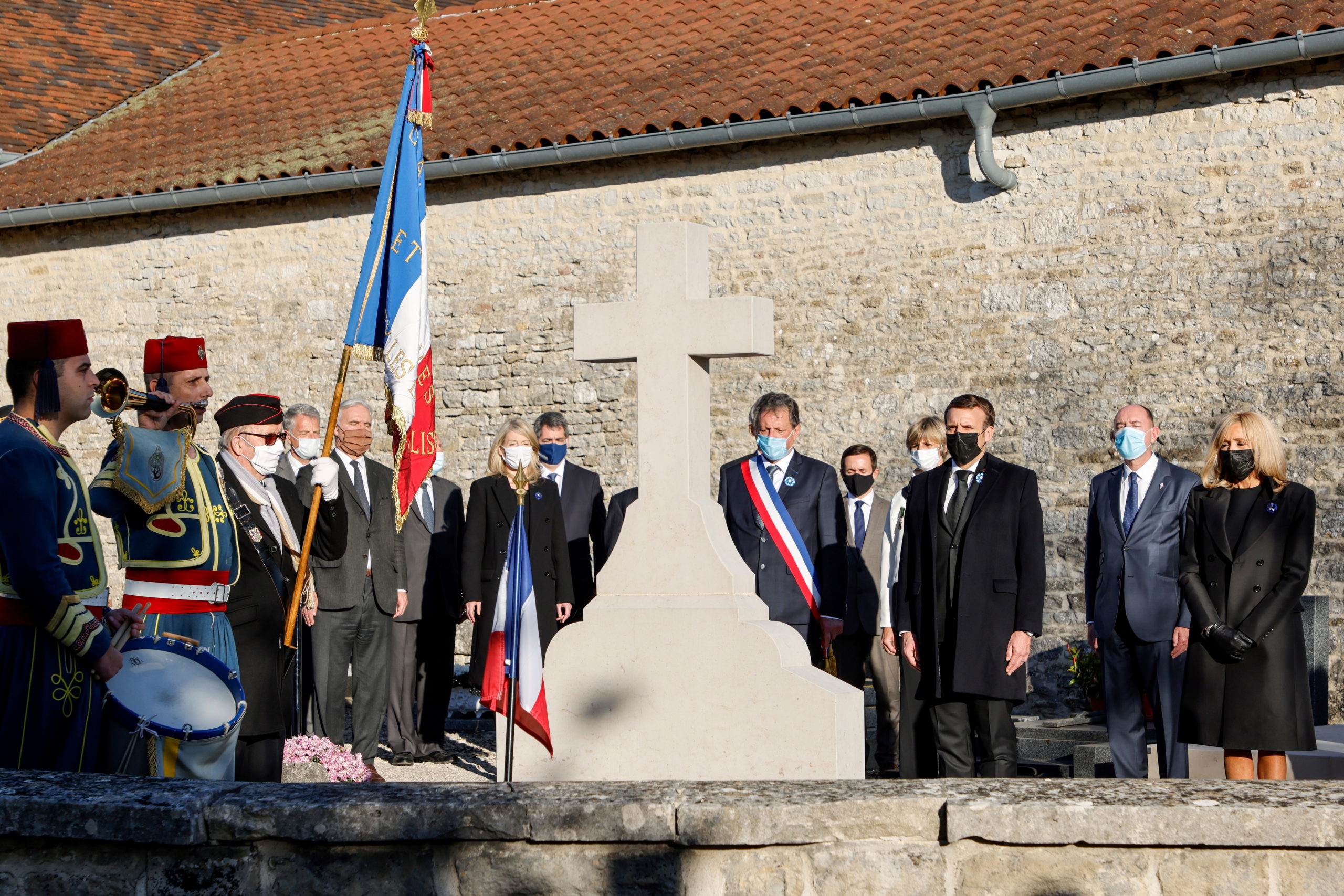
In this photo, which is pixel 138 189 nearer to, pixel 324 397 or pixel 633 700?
pixel 324 397

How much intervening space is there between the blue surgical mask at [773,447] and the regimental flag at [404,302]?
163cm

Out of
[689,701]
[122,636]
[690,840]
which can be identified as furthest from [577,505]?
[690,840]

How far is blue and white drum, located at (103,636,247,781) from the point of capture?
4.04 metres

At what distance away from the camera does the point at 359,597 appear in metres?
7.73

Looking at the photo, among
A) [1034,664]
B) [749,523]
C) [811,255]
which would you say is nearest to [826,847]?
[749,523]

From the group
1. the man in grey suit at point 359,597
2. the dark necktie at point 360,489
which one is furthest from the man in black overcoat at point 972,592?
the dark necktie at point 360,489

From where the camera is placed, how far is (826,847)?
275 cm

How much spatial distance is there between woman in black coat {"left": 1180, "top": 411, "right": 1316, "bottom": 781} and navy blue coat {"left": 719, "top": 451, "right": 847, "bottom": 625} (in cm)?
186

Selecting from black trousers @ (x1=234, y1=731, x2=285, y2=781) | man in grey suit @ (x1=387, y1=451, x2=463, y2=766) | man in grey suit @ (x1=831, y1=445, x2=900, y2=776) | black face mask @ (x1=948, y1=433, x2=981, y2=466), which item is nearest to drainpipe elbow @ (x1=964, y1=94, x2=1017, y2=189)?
man in grey suit @ (x1=831, y1=445, x2=900, y2=776)

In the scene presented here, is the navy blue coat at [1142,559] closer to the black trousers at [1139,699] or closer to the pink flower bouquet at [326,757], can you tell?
the black trousers at [1139,699]

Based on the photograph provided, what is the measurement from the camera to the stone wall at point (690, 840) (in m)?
2.65

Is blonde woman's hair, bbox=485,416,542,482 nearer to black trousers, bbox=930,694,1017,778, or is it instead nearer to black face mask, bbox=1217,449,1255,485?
black trousers, bbox=930,694,1017,778

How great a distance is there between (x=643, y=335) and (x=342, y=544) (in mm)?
1689

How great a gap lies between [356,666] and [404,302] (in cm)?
240
